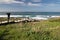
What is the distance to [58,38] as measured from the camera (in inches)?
539

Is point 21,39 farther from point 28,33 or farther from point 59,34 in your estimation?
point 59,34

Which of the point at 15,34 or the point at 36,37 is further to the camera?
the point at 15,34

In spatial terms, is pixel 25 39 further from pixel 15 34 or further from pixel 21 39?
pixel 15 34

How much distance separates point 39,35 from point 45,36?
1.69ft

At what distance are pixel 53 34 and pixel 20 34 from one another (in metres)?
2.56

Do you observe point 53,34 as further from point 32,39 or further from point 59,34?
point 32,39

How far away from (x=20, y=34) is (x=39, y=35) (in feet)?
5.43

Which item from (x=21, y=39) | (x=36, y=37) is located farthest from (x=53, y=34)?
(x=21, y=39)

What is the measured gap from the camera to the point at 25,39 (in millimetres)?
13695

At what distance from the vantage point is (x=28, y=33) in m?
15.1

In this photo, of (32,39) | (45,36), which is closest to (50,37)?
(45,36)

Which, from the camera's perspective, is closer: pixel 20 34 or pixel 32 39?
pixel 32 39

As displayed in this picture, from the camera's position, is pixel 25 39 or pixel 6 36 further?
pixel 6 36

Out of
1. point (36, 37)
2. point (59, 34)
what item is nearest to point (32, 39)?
point (36, 37)
